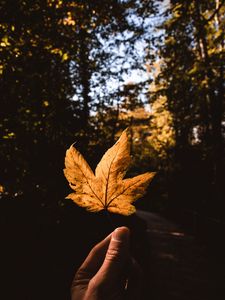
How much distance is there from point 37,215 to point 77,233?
1187mm

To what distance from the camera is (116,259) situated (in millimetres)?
1359

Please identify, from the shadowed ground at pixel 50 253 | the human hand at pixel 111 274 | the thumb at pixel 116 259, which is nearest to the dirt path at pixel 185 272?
the shadowed ground at pixel 50 253

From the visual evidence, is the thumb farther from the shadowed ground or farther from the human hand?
the shadowed ground

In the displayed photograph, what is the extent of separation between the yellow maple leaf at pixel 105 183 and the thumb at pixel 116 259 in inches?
6.7

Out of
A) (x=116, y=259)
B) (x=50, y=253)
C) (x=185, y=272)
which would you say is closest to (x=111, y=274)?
(x=116, y=259)

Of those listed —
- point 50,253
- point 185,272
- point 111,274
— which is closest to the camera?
point 111,274

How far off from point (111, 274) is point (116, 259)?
85mm

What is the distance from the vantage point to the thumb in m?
1.35

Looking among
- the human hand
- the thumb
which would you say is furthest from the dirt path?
the thumb

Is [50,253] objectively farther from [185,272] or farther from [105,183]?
[185,272]

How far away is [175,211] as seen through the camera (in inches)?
848

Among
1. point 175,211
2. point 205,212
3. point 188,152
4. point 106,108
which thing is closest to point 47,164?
point 106,108

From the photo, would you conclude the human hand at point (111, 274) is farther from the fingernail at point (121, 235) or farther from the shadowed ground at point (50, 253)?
the shadowed ground at point (50, 253)

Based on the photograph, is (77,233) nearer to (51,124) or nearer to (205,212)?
(51,124)
